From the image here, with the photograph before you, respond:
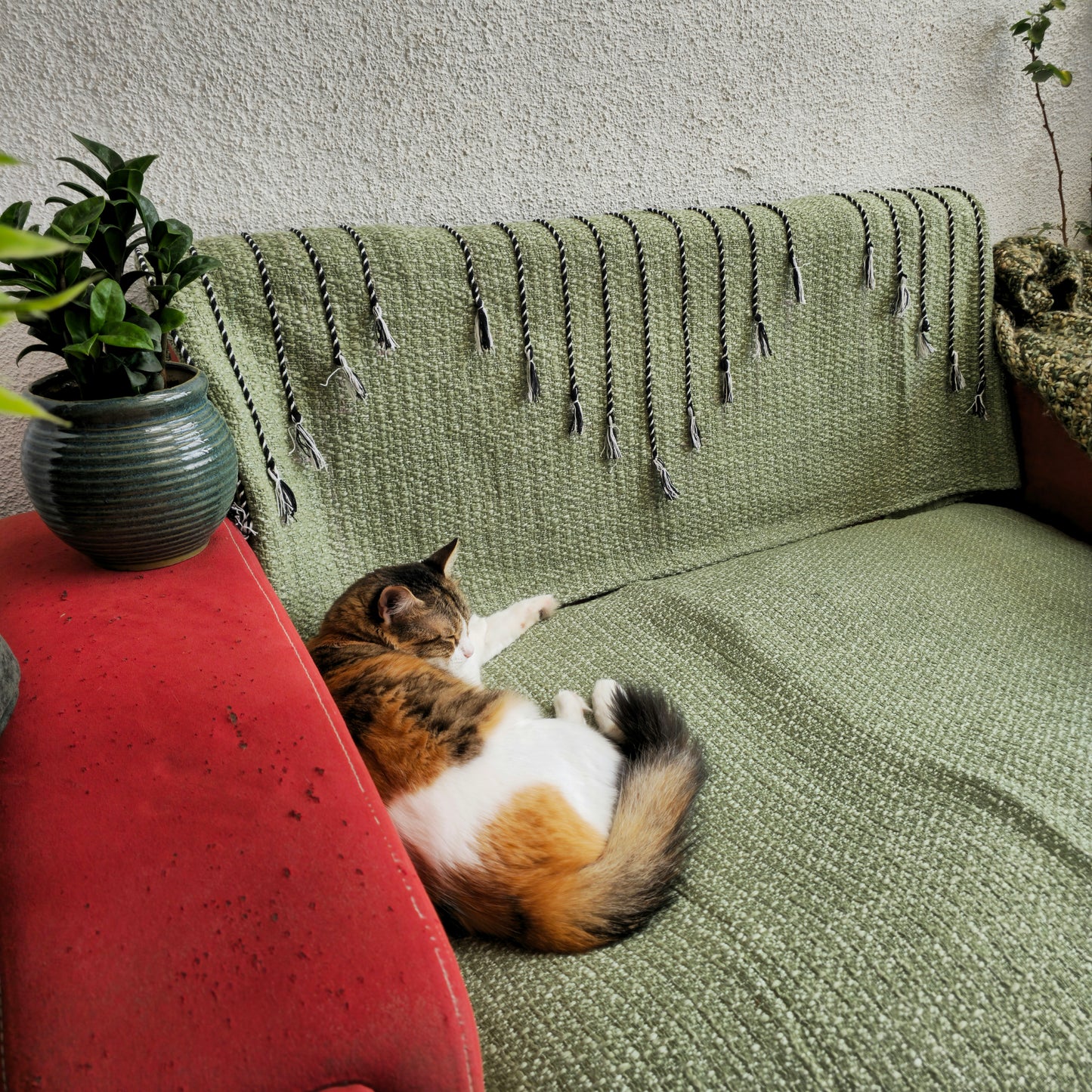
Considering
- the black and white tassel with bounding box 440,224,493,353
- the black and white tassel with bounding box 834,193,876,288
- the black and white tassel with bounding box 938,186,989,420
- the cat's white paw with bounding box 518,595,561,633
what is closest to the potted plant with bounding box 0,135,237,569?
the black and white tassel with bounding box 440,224,493,353

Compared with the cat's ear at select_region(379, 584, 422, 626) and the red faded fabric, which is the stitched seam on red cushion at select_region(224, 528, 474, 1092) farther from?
the cat's ear at select_region(379, 584, 422, 626)

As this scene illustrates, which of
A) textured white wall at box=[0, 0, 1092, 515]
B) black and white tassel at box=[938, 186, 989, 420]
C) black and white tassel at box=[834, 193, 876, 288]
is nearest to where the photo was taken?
textured white wall at box=[0, 0, 1092, 515]

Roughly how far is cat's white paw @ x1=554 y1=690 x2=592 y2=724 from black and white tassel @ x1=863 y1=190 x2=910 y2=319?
92 cm

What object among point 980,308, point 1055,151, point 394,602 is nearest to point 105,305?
point 394,602

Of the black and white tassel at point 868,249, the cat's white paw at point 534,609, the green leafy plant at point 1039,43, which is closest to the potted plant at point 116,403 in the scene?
the cat's white paw at point 534,609

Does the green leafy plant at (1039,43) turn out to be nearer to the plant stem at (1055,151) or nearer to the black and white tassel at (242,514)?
the plant stem at (1055,151)

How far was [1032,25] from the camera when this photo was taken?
1.55m

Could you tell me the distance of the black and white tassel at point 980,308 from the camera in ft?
4.76

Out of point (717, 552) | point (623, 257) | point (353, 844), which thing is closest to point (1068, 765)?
point (717, 552)

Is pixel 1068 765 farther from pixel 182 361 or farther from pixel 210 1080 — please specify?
pixel 182 361

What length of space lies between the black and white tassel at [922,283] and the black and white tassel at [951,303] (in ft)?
0.16

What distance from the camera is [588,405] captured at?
47.4 inches

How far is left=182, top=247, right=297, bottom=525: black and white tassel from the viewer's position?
0.97 metres

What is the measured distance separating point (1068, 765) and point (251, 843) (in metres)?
0.81
